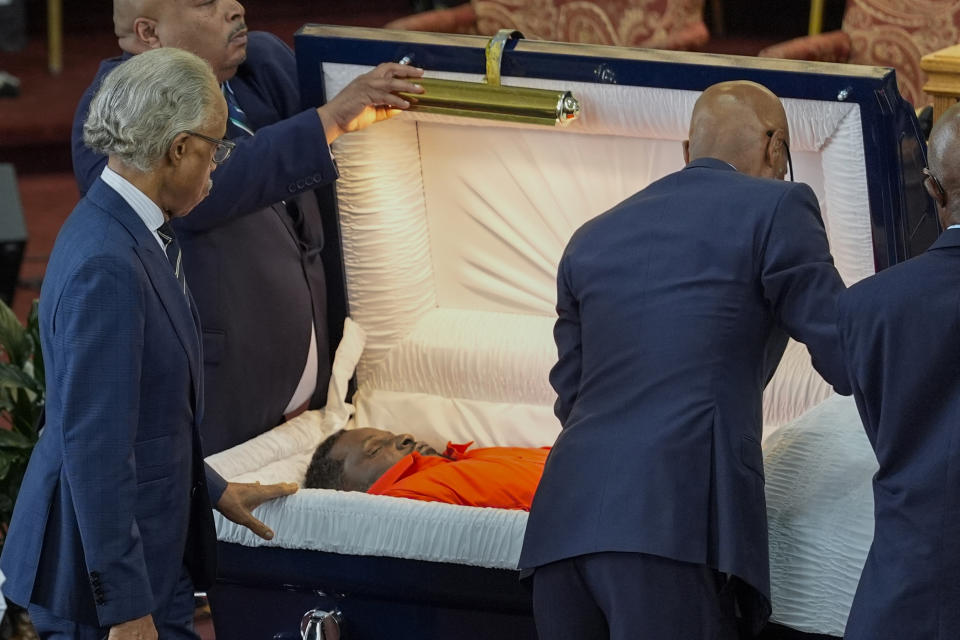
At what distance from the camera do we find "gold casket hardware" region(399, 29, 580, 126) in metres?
2.69

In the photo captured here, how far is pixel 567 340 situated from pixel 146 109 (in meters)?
0.68

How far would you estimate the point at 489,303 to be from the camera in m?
3.36

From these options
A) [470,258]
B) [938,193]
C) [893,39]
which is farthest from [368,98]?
[893,39]

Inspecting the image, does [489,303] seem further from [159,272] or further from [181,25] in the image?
[159,272]

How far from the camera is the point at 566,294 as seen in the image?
7.15 feet

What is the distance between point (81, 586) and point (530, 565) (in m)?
0.61

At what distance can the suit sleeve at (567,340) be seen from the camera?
218cm

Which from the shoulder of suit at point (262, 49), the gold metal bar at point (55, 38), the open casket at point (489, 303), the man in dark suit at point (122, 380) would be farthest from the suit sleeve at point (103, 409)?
the gold metal bar at point (55, 38)

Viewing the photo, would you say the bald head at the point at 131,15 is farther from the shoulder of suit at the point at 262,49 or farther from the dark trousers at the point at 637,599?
the dark trousers at the point at 637,599

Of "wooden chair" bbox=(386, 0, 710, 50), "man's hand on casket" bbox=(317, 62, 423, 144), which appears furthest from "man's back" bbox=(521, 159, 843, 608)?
"wooden chair" bbox=(386, 0, 710, 50)

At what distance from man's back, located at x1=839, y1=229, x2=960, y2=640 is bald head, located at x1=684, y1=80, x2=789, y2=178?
423mm

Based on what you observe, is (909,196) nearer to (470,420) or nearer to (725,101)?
(725,101)

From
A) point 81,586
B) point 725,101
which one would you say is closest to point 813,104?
point 725,101

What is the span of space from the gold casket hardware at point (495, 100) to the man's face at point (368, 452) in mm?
691
